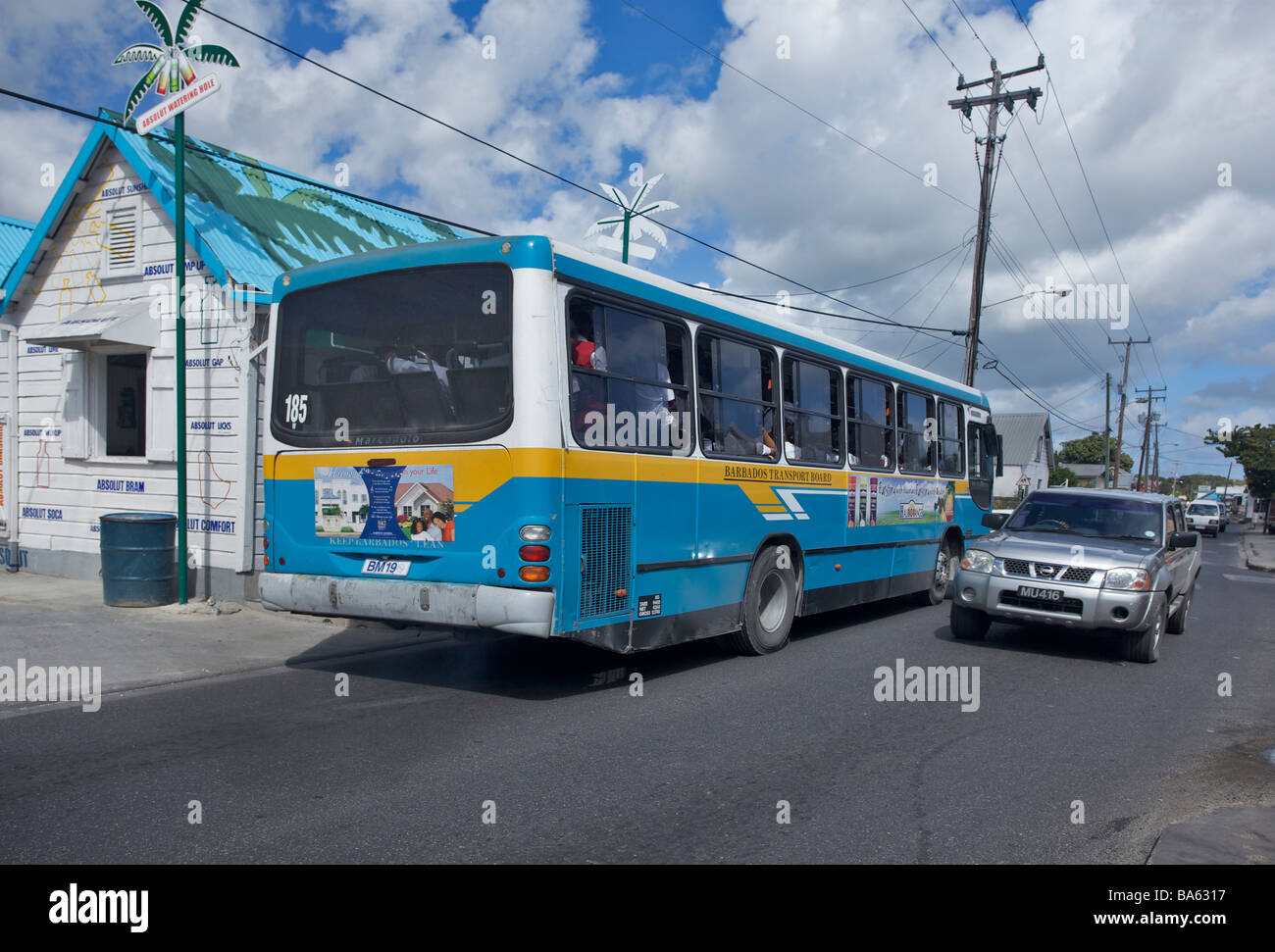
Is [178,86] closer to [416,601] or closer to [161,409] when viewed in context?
[161,409]

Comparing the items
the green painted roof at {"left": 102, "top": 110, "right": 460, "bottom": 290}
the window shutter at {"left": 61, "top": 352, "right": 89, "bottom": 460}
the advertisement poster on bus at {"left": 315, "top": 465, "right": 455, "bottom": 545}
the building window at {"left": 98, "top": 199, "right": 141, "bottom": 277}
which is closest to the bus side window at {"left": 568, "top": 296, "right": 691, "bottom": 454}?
the advertisement poster on bus at {"left": 315, "top": 465, "right": 455, "bottom": 545}

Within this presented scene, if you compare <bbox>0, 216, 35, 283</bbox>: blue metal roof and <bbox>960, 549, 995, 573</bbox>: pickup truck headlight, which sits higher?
<bbox>0, 216, 35, 283</bbox>: blue metal roof

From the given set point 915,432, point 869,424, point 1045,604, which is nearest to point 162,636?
point 869,424

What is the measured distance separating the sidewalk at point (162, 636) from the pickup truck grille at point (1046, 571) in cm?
544

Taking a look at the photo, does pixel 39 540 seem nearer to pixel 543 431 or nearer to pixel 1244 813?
pixel 543 431

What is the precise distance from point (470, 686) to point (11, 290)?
400 inches

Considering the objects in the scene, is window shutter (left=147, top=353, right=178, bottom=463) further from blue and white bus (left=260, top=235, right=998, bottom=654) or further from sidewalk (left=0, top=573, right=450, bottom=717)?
blue and white bus (left=260, top=235, right=998, bottom=654)

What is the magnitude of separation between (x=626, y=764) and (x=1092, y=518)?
6903 mm

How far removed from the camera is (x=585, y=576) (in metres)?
6.57

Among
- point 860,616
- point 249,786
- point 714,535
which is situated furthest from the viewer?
point 860,616

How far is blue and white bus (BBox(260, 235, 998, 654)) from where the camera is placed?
634cm

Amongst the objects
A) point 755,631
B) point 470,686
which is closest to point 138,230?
point 470,686

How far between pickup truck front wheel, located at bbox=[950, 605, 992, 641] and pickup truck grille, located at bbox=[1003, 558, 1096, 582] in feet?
2.39

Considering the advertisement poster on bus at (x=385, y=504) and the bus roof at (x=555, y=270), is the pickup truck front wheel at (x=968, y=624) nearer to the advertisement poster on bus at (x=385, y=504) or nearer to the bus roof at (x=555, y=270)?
the bus roof at (x=555, y=270)
